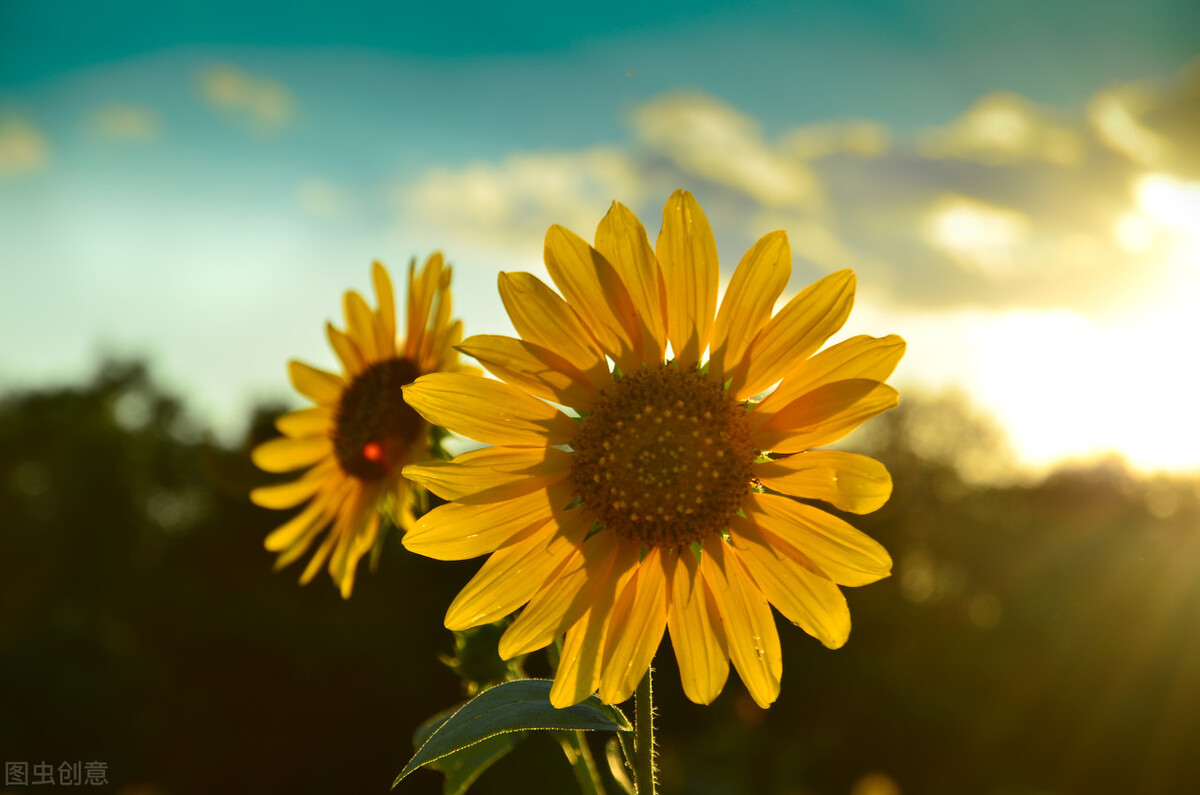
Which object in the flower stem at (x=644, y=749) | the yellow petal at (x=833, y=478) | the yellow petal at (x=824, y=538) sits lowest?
the flower stem at (x=644, y=749)

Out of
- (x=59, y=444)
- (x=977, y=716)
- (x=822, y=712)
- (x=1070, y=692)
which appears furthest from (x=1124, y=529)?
(x=59, y=444)

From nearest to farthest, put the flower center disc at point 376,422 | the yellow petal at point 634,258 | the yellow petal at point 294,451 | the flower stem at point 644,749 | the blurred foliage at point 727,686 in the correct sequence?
the flower stem at point 644,749 < the yellow petal at point 634,258 < the flower center disc at point 376,422 < the yellow petal at point 294,451 < the blurred foliage at point 727,686

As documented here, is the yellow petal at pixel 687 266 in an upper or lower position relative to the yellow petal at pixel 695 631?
upper

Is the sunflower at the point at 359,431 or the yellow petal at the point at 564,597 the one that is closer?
the yellow petal at the point at 564,597

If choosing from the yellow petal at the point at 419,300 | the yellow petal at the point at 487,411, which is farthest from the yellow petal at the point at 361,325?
the yellow petal at the point at 487,411

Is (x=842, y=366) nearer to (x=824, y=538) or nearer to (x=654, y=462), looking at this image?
(x=824, y=538)

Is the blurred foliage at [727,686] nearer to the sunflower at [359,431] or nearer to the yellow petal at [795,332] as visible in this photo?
the sunflower at [359,431]

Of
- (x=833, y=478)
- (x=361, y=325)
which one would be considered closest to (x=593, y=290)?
(x=833, y=478)

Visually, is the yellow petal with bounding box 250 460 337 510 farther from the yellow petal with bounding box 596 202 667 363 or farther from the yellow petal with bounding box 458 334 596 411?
the yellow petal with bounding box 596 202 667 363
